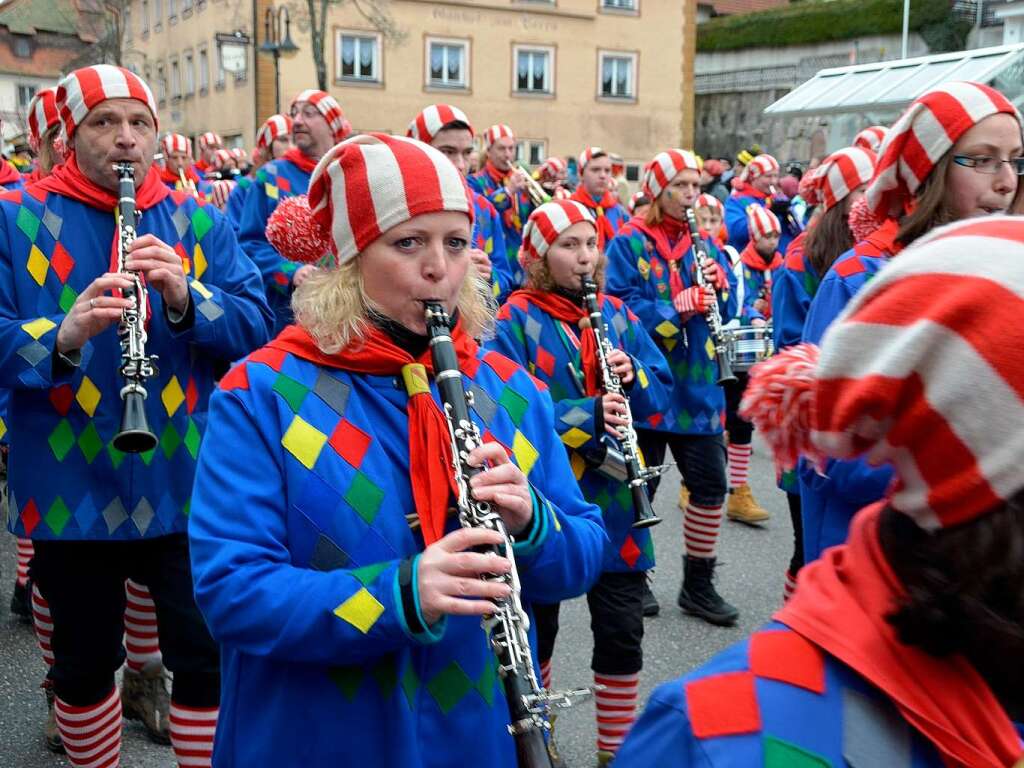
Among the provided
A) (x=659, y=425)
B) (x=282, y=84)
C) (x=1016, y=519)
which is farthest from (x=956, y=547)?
(x=282, y=84)

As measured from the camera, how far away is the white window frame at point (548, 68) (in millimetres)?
35062

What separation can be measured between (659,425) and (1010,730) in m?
3.75

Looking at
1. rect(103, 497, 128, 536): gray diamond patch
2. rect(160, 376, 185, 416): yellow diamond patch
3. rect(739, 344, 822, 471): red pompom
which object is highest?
rect(739, 344, 822, 471): red pompom

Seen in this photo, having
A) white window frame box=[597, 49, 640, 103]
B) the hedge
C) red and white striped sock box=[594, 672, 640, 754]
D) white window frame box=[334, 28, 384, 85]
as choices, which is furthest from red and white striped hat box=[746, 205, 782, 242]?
white window frame box=[597, 49, 640, 103]

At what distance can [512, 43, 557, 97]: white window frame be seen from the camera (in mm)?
35062

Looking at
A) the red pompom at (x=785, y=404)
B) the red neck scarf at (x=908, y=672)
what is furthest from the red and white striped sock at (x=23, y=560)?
the red neck scarf at (x=908, y=672)

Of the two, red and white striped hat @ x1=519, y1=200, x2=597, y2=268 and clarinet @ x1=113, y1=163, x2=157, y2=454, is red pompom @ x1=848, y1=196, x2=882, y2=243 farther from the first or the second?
clarinet @ x1=113, y1=163, x2=157, y2=454

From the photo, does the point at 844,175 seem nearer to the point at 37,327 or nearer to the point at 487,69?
the point at 37,327

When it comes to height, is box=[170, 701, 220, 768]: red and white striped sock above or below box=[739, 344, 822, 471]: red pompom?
below

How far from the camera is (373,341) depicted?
6.93ft

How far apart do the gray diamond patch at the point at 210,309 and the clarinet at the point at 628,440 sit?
1.36 m

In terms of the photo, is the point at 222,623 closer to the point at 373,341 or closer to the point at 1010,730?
the point at 373,341

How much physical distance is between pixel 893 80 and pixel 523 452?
1778cm

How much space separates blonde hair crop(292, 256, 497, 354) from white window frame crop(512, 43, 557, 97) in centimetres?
3392
